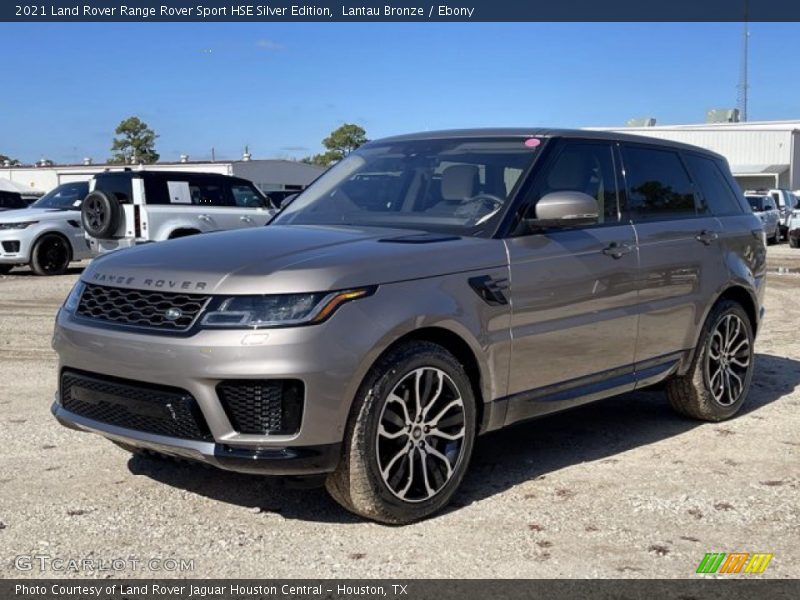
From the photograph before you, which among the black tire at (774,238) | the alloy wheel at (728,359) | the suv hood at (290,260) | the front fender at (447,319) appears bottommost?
the black tire at (774,238)

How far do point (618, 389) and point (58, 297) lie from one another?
1023 cm

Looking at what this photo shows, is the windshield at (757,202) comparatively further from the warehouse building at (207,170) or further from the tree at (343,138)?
the tree at (343,138)

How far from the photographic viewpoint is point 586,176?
18.4 ft

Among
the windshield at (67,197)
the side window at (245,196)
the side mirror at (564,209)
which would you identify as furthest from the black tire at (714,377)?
the windshield at (67,197)

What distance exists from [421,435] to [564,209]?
1.40 metres

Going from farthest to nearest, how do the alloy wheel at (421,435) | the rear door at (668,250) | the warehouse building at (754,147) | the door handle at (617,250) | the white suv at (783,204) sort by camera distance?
the warehouse building at (754,147), the white suv at (783,204), the rear door at (668,250), the door handle at (617,250), the alloy wheel at (421,435)

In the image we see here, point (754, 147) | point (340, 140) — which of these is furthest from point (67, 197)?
point (340, 140)

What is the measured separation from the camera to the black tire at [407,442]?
13.6 feet

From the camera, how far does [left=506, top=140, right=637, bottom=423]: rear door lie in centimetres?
487

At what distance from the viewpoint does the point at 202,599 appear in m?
3.58

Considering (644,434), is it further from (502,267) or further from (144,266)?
(144,266)

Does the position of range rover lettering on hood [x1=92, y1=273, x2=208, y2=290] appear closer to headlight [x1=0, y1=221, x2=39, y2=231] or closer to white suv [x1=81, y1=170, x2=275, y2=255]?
white suv [x1=81, y1=170, x2=275, y2=255]

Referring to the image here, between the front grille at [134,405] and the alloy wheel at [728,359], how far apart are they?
378 centimetres

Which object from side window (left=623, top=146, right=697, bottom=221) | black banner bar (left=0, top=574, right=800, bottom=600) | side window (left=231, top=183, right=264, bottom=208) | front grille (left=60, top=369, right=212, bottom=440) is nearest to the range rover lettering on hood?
front grille (left=60, top=369, right=212, bottom=440)
